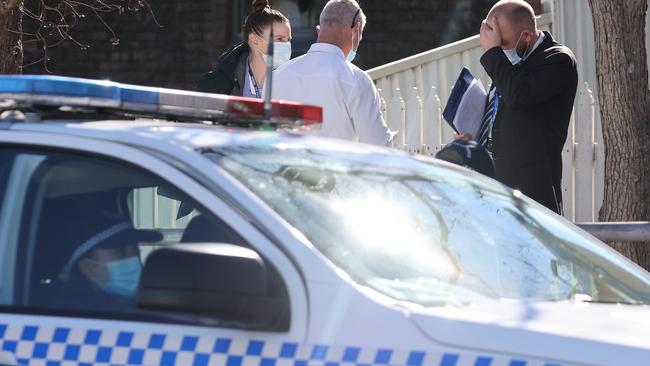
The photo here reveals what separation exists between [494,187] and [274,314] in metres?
1.22

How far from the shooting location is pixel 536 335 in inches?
107

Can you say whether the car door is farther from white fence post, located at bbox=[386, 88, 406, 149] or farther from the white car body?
white fence post, located at bbox=[386, 88, 406, 149]

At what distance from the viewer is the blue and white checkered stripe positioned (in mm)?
2699

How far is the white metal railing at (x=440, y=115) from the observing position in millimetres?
8516

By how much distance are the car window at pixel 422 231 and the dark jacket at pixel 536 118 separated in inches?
93.8

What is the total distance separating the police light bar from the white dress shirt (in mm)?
2168

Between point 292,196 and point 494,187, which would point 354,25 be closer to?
point 494,187

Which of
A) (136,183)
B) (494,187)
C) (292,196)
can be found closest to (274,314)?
(292,196)

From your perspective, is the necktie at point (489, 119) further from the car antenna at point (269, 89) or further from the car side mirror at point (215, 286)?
the car side mirror at point (215, 286)

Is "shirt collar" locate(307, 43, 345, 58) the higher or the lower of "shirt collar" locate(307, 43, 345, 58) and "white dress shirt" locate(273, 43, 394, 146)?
the higher

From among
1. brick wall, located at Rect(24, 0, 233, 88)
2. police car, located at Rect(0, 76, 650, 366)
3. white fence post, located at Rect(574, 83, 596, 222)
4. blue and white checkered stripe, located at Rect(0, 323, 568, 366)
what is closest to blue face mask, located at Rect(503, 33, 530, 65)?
white fence post, located at Rect(574, 83, 596, 222)

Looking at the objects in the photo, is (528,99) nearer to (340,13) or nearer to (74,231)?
(340,13)

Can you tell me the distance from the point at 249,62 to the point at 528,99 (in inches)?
63.1

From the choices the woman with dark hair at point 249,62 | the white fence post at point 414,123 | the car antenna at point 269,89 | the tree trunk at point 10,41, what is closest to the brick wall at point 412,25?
the white fence post at point 414,123
